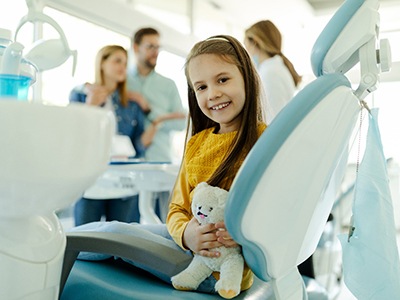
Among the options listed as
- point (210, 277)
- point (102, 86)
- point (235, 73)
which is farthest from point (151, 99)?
point (210, 277)

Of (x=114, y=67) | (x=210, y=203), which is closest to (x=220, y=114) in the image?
(x=210, y=203)

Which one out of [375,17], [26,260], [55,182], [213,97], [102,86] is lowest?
[26,260]

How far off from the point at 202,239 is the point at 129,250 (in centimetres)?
15

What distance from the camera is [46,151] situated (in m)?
0.58

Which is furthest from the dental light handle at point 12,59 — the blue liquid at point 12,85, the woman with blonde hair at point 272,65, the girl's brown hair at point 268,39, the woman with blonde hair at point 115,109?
the woman with blonde hair at point 115,109

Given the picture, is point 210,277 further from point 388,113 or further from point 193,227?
point 388,113

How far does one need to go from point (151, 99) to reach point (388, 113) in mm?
3478

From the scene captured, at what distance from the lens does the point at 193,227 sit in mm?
983

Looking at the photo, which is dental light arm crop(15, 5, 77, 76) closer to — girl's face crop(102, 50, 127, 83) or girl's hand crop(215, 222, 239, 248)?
→ girl's hand crop(215, 222, 239, 248)

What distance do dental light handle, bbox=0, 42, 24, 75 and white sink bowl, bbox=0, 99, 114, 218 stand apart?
0.90 feet

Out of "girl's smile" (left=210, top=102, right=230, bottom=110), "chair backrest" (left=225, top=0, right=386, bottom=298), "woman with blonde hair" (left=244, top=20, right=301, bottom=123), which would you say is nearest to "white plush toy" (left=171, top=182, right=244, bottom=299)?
"chair backrest" (left=225, top=0, right=386, bottom=298)

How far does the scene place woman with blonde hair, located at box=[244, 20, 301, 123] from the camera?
2.06 m

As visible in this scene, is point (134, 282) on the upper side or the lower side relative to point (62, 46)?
lower

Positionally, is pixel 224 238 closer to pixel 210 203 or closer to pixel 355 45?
pixel 210 203
